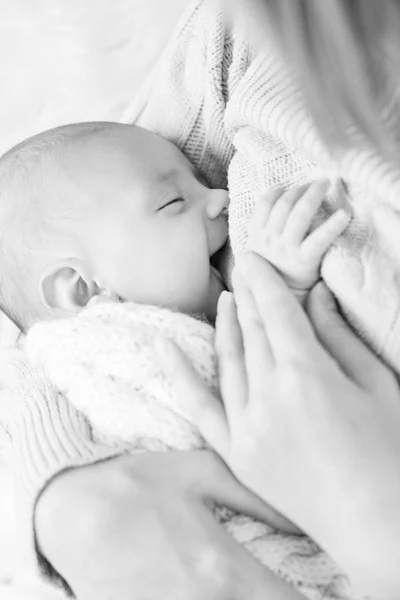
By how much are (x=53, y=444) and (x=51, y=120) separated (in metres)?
0.66

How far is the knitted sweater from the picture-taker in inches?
Result: 24.9

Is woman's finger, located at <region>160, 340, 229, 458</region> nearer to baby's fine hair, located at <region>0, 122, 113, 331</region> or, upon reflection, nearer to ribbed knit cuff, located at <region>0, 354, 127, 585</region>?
ribbed knit cuff, located at <region>0, 354, 127, 585</region>

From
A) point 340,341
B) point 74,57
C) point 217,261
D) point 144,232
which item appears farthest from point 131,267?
point 74,57

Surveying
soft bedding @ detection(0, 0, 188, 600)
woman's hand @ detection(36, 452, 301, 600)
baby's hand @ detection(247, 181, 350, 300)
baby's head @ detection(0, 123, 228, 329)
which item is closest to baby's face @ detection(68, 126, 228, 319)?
baby's head @ detection(0, 123, 228, 329)

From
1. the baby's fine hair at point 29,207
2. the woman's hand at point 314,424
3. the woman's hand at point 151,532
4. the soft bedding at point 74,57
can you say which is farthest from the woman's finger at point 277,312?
the soft bedding at point 74,57

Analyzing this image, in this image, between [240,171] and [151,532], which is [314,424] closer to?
[151,532]

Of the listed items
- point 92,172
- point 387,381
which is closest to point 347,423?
point 387,381

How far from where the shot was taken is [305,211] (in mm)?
681

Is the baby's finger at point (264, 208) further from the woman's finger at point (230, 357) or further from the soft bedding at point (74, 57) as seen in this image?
the soft bedding at point (74, 57)

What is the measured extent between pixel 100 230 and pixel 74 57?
20.1 inches

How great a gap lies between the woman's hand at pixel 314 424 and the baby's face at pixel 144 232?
0.48 ft

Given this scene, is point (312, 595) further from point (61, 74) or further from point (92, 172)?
point (61, 74)

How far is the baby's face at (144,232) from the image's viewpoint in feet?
2.69

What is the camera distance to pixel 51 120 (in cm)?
120
